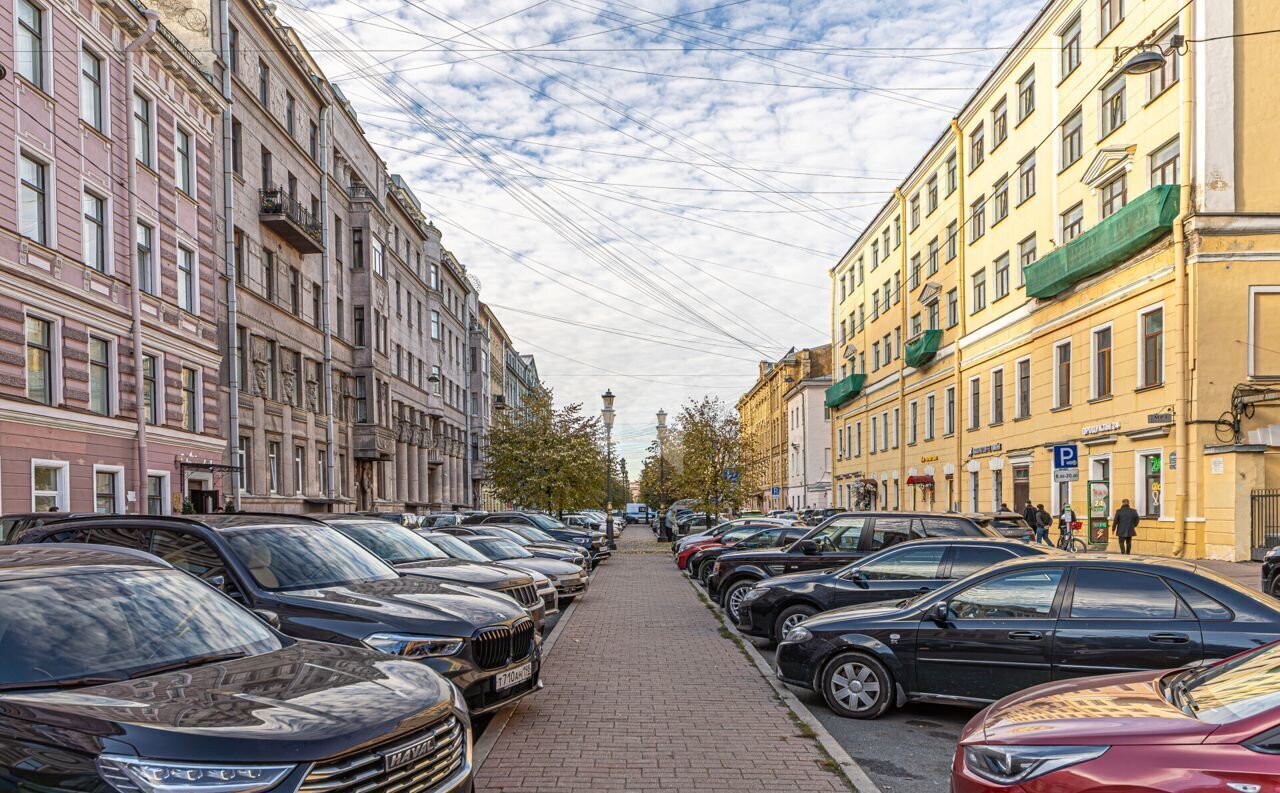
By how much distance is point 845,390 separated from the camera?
5406cm

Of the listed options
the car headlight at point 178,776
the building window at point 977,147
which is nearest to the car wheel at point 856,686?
the car headlight at point 178,776

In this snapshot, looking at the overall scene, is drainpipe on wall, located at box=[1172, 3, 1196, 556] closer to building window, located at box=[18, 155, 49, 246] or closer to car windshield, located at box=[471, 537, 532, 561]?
car windshield, located at box=[471, 537, 532, 561]

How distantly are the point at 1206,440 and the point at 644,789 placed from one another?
19546 millimetres

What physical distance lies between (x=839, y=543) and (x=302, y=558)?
7.75 m

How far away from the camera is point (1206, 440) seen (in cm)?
2050

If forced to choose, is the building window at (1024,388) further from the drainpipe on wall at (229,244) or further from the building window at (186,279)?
the building window at (186,279)

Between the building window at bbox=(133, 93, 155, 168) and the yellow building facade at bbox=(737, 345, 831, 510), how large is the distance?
49.7 meters

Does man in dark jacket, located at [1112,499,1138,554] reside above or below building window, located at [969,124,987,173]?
below

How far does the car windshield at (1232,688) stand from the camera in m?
3.57

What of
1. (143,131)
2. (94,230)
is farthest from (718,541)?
(143,131)

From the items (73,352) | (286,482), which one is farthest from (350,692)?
(286,482)

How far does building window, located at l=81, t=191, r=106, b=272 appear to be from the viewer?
20219 mm

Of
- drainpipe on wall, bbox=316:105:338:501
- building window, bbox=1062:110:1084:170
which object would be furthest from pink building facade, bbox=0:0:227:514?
building window, bbox=1062:110:1084:170

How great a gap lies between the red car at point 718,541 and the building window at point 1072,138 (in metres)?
14.8
